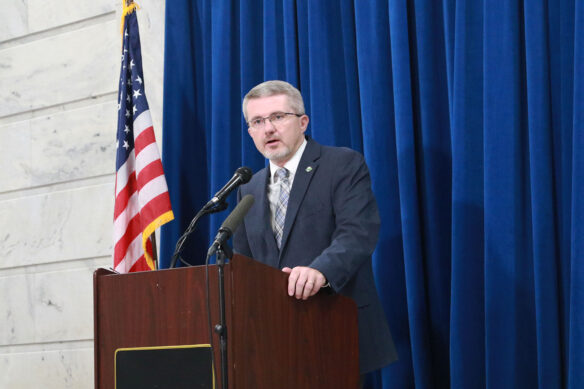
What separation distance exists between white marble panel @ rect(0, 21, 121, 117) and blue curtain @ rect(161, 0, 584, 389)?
97 cm

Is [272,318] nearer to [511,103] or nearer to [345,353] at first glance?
[345,353]

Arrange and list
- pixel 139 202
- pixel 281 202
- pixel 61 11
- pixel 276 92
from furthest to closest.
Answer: pixel 61 11
pixel 139 202
pixel 276 92
pixel 281 202

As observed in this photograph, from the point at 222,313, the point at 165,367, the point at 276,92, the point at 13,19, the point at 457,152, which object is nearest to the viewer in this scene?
the point at 222,313

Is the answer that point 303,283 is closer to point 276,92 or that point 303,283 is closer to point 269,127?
point 269,127

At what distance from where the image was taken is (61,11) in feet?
15.5

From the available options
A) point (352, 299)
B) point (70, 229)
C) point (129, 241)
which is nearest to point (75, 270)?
point (70, 229)

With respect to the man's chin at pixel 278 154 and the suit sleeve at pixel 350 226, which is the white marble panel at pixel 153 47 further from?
the suit sleeve at pixel 350 226

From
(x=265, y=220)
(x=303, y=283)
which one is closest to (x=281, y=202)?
(x=265, y=220)

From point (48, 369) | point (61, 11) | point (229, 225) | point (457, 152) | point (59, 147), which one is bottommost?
point (48, 369)

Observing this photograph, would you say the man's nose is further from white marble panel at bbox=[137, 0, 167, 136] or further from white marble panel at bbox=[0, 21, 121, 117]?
white marble panel at bbox=[0, 21, 121, 117]

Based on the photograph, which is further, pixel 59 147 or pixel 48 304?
pixel 59 147

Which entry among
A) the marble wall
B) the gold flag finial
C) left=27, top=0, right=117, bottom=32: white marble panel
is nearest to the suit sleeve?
the gold flag finial

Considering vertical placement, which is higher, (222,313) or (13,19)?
(13,19)

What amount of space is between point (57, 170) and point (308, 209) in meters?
2.76
